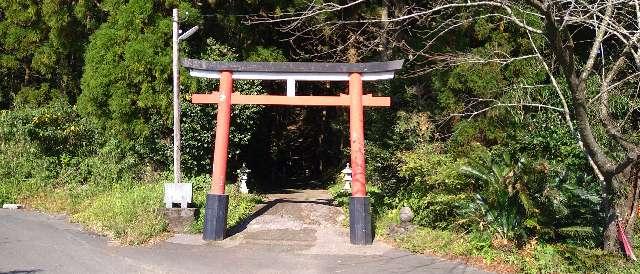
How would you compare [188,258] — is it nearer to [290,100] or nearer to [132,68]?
[290,100]

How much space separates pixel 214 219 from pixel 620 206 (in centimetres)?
635

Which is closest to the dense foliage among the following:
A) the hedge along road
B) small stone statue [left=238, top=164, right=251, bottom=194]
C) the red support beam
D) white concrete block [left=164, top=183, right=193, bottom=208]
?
white concrete block [left=164, top=183, right=193, bottom=208]

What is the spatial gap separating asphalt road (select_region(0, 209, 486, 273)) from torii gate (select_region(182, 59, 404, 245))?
57 cm

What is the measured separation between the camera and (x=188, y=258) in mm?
8844

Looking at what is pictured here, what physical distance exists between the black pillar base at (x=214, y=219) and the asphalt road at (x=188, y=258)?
0.22 metres

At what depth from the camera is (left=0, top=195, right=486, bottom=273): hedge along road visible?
8.26m

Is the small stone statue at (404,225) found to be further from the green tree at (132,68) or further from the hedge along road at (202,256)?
the green tree at (132,68)

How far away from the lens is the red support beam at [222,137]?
33.7 ft

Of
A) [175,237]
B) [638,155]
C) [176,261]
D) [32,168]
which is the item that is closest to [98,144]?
[32,168]

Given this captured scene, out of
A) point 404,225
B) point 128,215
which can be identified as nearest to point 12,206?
point 128,215

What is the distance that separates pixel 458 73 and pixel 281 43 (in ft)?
19.9

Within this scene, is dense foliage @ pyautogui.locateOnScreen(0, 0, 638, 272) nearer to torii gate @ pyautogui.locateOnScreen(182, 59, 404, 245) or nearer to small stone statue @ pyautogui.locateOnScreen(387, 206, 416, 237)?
small stone statue @ pyautogui.locateOnScreen(387, 206, 416, 237)

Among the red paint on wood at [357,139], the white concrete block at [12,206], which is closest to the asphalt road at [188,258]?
the red paint on wood at [357,139]

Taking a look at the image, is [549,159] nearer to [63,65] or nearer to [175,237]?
[175,237]
